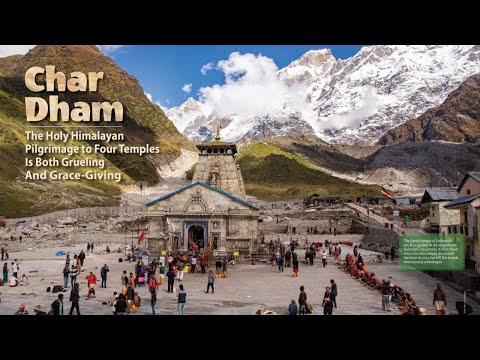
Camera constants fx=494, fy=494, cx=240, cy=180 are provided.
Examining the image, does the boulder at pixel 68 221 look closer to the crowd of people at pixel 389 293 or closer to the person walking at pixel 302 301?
the crowd of people at pixel 389 293

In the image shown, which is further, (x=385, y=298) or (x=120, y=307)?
(x=385, y=298)

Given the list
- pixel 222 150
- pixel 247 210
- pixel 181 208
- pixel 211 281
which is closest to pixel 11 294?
pixel 211 281

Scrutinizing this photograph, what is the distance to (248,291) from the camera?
21.3m

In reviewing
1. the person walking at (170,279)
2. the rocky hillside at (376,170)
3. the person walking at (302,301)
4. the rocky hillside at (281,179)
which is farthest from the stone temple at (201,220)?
the rocky hillside at (376,170)

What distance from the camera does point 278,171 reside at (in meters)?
134

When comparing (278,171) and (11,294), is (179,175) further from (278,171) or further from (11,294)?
(11,294)

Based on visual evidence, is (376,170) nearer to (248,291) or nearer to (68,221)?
(68,221)

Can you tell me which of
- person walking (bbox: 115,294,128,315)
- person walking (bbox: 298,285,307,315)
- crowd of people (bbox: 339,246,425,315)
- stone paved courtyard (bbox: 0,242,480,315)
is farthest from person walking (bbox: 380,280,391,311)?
person walking (bbox: 115,294,128,315)

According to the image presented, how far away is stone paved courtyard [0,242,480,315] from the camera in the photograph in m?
17.9

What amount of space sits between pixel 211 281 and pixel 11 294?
8.15 meters

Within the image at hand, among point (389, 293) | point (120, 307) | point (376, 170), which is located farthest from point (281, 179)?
point (120, 307)

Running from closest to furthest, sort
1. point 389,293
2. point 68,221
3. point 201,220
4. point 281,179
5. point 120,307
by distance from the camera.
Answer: point 120,307
point 389,293
point 201,220
point 68,221
point 281,179

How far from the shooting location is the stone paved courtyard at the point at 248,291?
17.9m
